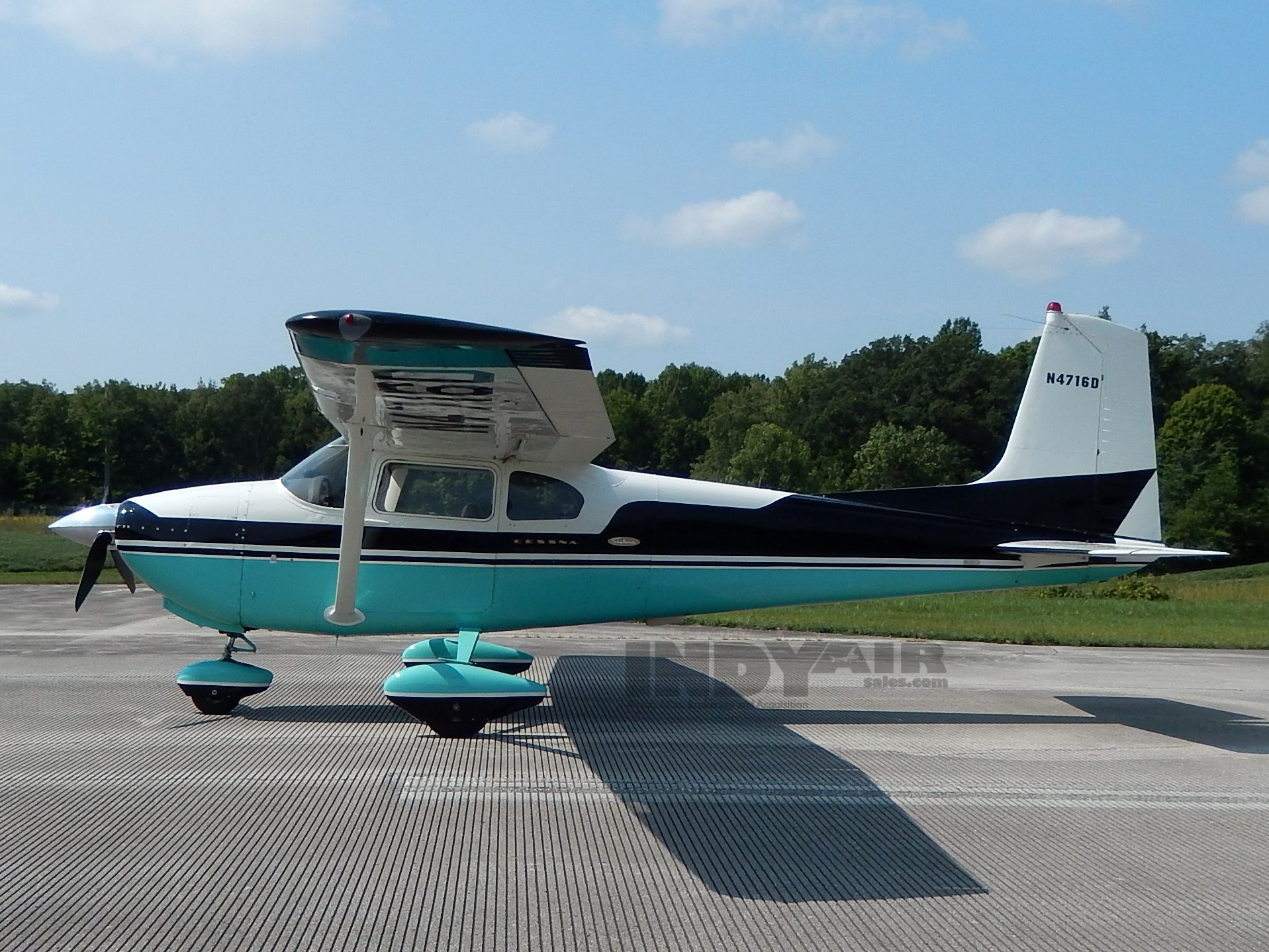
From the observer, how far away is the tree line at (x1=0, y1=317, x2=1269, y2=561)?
47812 millimetres

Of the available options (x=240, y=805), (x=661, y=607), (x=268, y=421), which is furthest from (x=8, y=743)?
(x=268, y=421)

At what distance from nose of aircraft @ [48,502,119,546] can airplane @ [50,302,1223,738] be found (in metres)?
0.02

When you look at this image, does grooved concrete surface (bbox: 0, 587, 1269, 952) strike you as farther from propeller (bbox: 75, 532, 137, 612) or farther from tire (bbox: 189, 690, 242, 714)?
propeller (bbox: 75, 532, 137, 612)

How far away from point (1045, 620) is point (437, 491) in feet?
38.9

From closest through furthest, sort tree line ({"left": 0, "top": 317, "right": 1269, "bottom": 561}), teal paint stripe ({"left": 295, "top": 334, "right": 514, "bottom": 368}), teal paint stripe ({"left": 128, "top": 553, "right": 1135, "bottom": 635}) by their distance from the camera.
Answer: teal paint stripe ({"left": 295, "top": 334, "right": 514, "bottom": 368}) → teal paint stripe ({"left": 128, "top": 553, "right": 1135, "bottom": 635}) → tree line ({"left": 0, "top": 317, "right": 1269, "bottom": 561})

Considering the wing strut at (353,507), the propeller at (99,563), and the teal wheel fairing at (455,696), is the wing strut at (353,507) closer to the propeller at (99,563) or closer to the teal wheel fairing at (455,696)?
the teal wheel fairing at (455,696)

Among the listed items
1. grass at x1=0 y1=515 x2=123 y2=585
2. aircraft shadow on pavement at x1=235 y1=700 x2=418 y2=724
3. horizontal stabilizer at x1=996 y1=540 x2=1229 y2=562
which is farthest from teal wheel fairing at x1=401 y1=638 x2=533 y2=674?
grass at x1=0 y1=515 x2=123 y2=585

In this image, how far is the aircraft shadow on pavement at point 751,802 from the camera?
188 inches

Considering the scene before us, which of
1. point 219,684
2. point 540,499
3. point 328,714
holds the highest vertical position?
point 540,499

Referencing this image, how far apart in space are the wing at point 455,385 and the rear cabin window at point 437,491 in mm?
169

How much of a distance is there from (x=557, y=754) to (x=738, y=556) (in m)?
2.51

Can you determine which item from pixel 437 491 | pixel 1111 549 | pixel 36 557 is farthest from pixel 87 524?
pixel 36 557

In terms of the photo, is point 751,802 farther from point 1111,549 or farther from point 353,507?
point 1111,549

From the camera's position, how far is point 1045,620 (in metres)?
16.7
